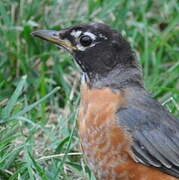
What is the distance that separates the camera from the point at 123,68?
5316mm

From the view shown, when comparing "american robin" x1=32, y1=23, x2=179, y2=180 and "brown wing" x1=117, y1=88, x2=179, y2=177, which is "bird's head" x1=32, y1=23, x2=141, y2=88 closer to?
"american robin" x1=32, y1=23, x2=179, y2=180

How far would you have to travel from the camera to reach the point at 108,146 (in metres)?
4.87

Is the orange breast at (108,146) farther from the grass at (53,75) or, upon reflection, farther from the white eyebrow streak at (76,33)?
the white eyebrow streak at (76,33)

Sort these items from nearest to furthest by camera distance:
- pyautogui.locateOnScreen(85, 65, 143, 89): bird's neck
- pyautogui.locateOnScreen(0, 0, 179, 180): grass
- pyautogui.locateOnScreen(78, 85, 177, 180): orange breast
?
pyautogui.locateOnScreen(78, 85, 177, 180): orange breast
pyautogui.locateOnScreen(85, 65, 143, 89): bird's neck
pyautogui.locateOnScreen(0, 0, 179, 180): grass

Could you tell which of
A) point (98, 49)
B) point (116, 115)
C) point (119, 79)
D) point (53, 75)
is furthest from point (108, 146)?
point (53, 75)

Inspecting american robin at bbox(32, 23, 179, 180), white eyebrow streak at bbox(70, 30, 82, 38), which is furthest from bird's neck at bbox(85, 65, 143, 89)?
white eyebrow streak at bbox(70, 30, 82, 38)

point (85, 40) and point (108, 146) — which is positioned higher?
point (85, 40)

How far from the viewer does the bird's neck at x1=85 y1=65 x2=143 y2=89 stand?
17.3 ft

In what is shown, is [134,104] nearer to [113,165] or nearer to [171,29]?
[113,165]

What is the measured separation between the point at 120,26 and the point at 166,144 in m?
2.44

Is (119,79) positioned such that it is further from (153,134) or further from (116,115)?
(153,134)

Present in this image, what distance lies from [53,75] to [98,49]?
1.48 m

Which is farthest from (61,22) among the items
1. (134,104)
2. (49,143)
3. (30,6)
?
(134,104)

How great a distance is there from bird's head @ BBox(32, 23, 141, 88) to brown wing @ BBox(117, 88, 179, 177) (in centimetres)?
35
